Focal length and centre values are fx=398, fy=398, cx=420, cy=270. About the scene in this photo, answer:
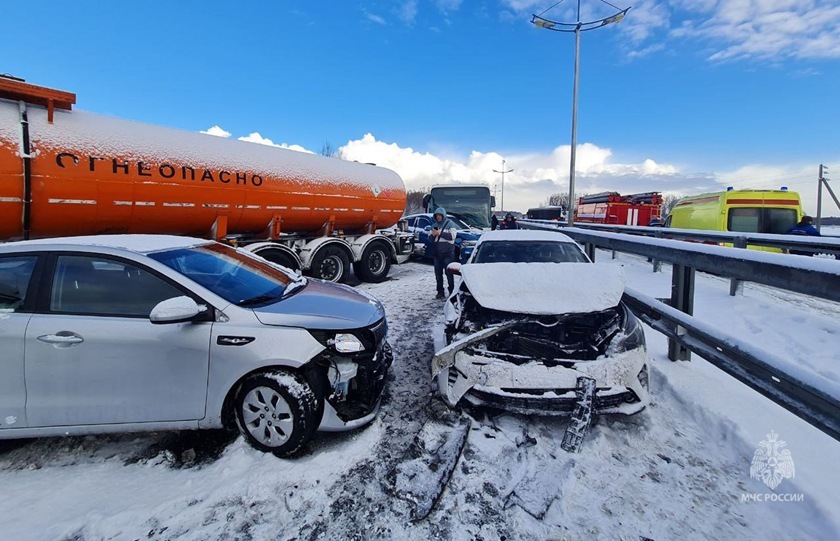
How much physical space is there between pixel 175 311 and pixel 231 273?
933mm

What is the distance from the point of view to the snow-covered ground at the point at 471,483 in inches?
89.1

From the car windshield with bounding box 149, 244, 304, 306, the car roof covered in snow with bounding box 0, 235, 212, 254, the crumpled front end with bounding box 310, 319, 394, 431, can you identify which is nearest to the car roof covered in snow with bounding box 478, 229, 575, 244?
the car windshield with bounding box 149, 244, 304, 306

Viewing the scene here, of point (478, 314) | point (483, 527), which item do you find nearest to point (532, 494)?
point (483, 527)

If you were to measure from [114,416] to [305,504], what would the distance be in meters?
1.52

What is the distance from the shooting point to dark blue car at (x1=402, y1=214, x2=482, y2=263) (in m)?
12.6

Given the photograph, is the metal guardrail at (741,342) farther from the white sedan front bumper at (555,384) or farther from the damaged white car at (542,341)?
the white sedan front bumper at (555,384)

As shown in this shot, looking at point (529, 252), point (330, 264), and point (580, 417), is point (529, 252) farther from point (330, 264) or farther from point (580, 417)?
point (330, 264)

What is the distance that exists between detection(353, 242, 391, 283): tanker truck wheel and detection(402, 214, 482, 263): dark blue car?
5.99 feet

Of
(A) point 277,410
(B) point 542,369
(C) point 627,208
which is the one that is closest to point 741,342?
(B) point 542,369

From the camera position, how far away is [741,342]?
2.82m

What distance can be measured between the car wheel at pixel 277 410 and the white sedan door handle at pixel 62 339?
1.12m

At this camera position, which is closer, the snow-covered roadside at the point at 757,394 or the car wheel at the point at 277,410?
the snow-covered roadside at the point at 757,394

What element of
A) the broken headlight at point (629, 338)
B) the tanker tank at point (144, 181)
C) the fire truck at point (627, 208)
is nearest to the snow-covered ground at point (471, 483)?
the broken headlight at point (629, 338)

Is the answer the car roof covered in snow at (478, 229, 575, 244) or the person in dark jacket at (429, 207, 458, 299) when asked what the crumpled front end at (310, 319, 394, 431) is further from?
the person in dark jacket at (429, 207, 458, 299)
